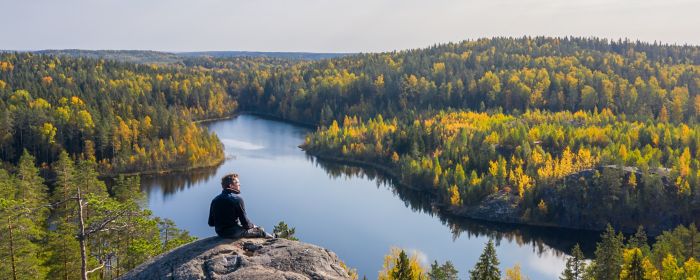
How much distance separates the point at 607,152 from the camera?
348ft

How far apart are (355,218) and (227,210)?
270ft

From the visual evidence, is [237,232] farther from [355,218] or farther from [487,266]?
[355,218]

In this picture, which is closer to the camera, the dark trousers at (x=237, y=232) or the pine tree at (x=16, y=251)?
the dark trousers at (x=237, y=232)

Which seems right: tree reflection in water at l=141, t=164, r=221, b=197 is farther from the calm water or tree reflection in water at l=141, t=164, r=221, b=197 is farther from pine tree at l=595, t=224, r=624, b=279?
pine tree at l=595, t=224, r=624, b=279

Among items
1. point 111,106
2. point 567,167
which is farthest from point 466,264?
point 111,106

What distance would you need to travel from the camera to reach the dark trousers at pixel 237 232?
15891mm

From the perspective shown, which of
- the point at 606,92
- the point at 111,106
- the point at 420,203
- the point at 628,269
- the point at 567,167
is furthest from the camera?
the point at 606,92

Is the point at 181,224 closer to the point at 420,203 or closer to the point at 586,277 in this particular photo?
the point at 420,203

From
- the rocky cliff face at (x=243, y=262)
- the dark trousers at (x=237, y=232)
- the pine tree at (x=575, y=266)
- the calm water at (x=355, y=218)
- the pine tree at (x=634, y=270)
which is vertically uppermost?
the dark trousers at (x=237, y=232)

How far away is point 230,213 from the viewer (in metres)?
15.7

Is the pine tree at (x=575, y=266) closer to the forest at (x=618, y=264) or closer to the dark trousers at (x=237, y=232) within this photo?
the forest at (x=618, y=264)

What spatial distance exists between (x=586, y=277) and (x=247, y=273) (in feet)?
156

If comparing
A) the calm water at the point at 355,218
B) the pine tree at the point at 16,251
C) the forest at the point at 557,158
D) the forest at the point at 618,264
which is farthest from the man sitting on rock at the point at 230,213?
the forest at the point at 557,158

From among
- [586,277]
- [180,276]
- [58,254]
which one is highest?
[180,276]
